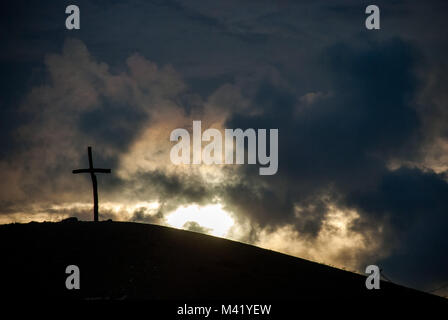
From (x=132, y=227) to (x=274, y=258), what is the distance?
9.55m

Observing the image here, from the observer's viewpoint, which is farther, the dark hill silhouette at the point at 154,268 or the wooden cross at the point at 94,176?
the wooden cross at the point at 94,176

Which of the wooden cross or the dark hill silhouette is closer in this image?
the dark hill silhouette

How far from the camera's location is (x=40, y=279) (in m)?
24.0

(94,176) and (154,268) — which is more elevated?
(94,176)

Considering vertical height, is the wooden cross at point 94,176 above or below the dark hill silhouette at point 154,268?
above

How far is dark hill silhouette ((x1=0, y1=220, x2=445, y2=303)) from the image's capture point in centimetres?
2334

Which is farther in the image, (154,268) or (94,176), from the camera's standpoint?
(94,176)

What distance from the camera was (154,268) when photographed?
25.5m

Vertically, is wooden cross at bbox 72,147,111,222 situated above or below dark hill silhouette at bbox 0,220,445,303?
above

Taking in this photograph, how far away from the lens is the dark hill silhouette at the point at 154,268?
23344 millimetres

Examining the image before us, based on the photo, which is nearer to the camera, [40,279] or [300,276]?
[40,279]
